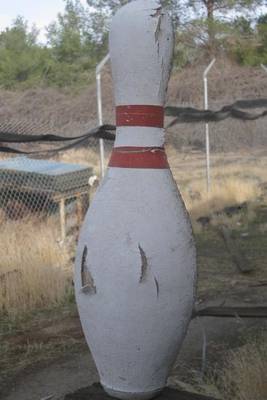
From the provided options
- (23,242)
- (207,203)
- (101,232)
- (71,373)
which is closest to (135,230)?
(101,232)

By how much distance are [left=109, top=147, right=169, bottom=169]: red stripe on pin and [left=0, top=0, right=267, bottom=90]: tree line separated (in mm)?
19566

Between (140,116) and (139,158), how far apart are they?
6.4 inches

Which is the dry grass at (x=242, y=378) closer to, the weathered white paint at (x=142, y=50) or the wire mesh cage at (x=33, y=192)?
the weathered white paint at (x=142, y=50)

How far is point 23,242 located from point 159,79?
4.56 m

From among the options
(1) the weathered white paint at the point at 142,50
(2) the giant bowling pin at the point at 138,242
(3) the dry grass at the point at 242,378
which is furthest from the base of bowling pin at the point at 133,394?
(1) the weathered white paint at the point at 142,50

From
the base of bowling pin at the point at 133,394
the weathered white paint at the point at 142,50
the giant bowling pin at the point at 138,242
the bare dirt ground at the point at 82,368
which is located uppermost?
the weathered white paint at the point at 142,50

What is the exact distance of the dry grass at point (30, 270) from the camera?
18.1 feet

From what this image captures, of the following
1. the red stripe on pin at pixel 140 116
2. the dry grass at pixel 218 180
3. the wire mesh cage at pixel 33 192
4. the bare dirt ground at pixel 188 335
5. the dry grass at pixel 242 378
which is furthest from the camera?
the dry grass at pixel 218 180

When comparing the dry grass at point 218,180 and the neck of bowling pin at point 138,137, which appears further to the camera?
the dry grass at point 218,180

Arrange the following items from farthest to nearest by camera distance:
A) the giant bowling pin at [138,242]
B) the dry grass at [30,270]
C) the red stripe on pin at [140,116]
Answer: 1. the dry grass at [30,270]
2. the red stripe on pin at [140,116]
3. the giant bowling pin at [138,242]

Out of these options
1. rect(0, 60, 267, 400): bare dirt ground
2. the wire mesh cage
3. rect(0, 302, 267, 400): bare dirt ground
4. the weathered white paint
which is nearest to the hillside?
rect(0, 60, 267, 400): bare dirt ground

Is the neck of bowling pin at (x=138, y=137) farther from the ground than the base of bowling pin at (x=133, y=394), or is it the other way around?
the neck of bowling pin at (x=138, y=137)

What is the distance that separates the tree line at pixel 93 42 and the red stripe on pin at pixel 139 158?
19.6 meters

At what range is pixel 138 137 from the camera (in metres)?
2.59
